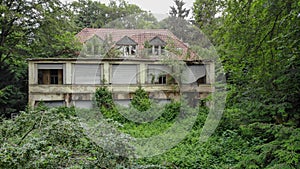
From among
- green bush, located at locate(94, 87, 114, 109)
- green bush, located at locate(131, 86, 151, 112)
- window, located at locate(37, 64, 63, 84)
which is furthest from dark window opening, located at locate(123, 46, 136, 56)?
window, located at locate(37, 64, 63, 84)

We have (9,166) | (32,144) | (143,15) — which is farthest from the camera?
(143,15)

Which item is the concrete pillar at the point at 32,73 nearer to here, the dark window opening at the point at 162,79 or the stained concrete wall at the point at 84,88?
the stained concrete wall at the point at 84,88

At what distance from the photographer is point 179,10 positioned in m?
4.64

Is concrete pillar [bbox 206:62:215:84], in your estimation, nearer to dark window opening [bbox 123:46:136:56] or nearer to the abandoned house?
the abandoned house

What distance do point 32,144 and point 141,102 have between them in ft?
14.7

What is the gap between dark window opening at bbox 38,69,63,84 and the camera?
8.34 meters

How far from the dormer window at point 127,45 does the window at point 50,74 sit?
11.0 feet

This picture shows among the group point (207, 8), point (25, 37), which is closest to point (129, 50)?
point (207, 8)

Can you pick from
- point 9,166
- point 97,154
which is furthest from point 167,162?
point 9,166

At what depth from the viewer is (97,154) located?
2.77 metres

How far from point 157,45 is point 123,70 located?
2.74 metres

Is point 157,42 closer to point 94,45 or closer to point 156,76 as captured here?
point 94,45

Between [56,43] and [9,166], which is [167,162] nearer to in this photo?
[9,166]

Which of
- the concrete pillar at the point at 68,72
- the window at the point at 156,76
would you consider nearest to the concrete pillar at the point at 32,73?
the concrete pillar at the point at 68,72
